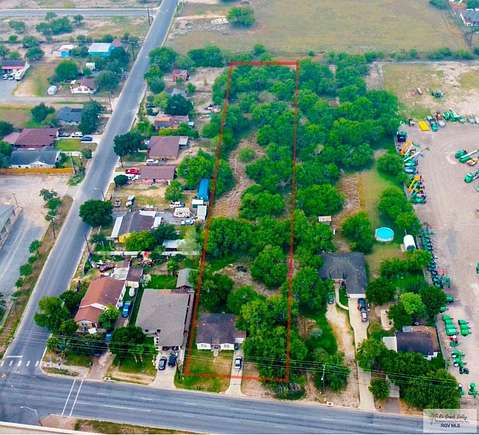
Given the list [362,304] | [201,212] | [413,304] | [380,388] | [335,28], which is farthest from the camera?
[335,28]

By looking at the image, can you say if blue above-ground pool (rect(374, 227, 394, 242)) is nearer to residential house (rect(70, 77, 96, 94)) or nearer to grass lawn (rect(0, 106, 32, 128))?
residential house (rect(70, 77, 96, 94))

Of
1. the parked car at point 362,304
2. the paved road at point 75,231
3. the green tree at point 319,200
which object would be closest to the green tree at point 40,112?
the paved road at point 75,231

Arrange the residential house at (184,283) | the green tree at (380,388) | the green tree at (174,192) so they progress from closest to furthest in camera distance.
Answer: the green tree at (380,388)
the residential house at (184,283)
the green tree at (174,192)

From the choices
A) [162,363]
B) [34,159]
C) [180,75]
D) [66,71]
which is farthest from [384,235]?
[66,71]

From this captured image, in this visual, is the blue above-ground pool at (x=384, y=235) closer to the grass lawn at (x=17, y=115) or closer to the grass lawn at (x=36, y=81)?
the grass lawn at (x=17, y=115)

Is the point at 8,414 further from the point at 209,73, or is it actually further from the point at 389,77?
the point at 389,77

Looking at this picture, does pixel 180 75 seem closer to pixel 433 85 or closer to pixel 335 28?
pixel 335 28
